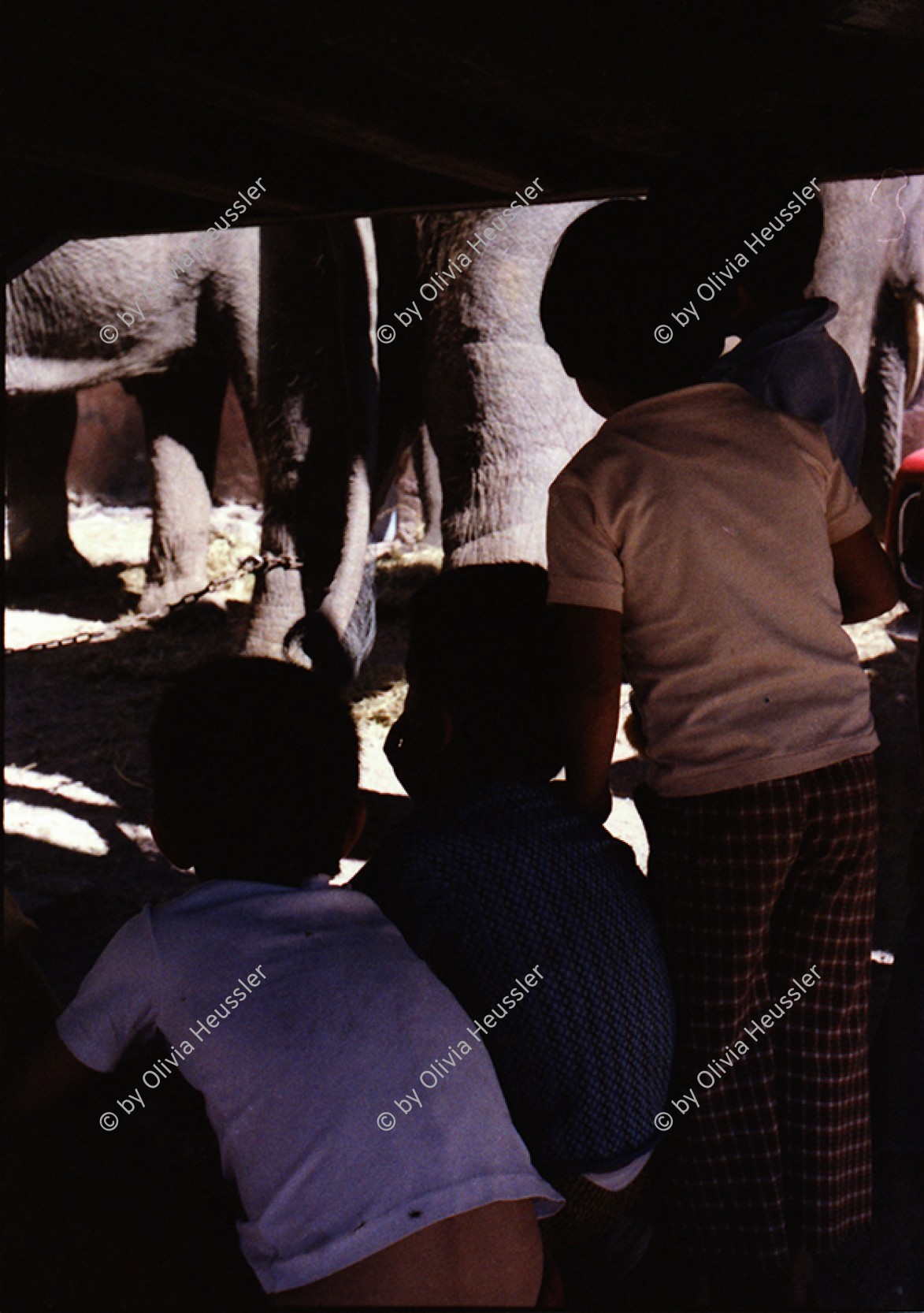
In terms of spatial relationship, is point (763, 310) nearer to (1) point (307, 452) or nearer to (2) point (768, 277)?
(2) point (768, 277)

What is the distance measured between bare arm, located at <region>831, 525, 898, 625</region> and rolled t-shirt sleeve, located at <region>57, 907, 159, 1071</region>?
958 mm

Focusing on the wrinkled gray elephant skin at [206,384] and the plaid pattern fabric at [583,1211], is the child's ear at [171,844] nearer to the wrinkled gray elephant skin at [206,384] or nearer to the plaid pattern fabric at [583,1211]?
the plaid pattern fabric at [583,1211]

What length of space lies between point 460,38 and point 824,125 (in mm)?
577

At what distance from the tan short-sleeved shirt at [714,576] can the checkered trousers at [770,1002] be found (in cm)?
6

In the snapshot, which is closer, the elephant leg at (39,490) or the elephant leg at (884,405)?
the elephant leg at (884,405)

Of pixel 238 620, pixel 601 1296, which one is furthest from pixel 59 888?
pixel 238 620

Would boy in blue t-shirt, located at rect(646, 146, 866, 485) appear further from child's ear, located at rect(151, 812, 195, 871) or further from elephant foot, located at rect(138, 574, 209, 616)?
elephant foot, located at rect(138, 574, 209, 616)

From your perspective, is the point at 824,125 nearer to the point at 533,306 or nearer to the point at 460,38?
the point at 460,38

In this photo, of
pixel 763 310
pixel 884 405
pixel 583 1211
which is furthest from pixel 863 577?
pixel 884 405

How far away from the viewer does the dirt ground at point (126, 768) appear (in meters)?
2.85

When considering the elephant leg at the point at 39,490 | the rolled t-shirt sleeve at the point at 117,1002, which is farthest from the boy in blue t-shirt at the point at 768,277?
the elephant leg at the point at 39,490

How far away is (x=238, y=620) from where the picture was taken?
22.5 feet

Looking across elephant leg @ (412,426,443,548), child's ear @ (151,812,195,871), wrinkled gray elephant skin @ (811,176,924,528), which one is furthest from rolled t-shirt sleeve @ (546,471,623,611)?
Result: elephant leg @ (412,426,443,548)

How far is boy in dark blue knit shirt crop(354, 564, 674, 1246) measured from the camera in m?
1.30
